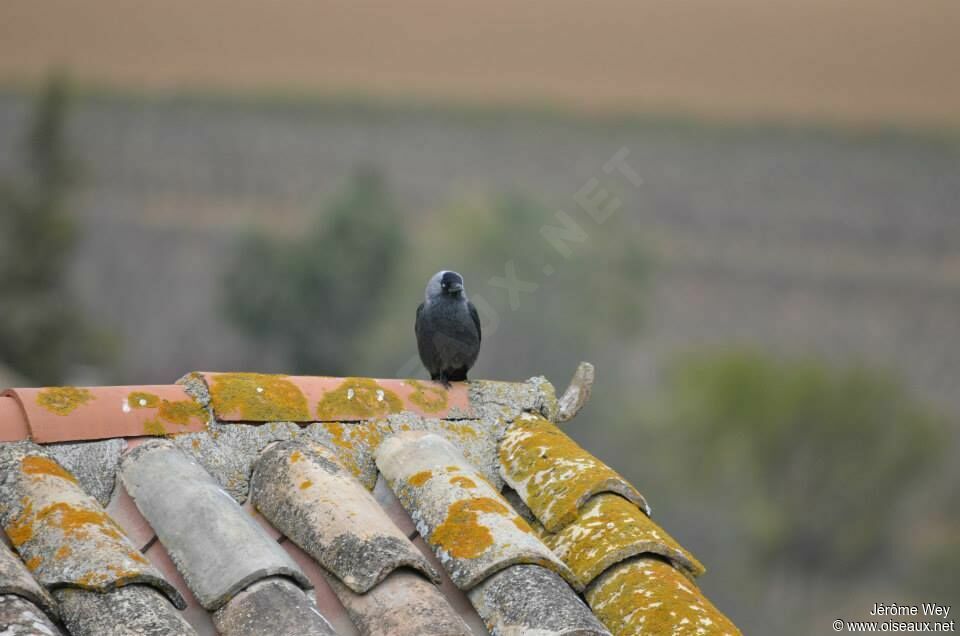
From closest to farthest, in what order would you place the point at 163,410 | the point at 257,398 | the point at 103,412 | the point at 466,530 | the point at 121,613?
the point at 121,613
the point at 466,530
the point at 103,412
the point at 163,410
the point at 257,398

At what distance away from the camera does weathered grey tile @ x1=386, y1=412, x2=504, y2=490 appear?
4035 mm

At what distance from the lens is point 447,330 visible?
644 cm

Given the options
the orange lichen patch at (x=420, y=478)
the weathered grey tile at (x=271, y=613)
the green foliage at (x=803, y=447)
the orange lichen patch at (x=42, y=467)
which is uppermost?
the orange lichen patch at (x=42, y=467)

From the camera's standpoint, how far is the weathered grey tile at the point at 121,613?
2709mm

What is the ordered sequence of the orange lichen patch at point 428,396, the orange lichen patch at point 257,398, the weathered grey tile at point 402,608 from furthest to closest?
the orange lichen patch at point 428,396, the orange lichen patch at point 257,398, the weathered grey tile at point 402,608

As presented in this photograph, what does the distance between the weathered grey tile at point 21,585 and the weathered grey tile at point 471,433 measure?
1.44m

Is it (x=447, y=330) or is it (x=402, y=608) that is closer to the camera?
(x=402, y=608)

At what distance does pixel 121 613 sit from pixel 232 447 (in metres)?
0.95

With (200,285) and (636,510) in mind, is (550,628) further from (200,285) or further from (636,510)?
(200,285)

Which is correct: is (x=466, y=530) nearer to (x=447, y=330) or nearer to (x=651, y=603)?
(x=651, y=603)

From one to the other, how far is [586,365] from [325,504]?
143 cm

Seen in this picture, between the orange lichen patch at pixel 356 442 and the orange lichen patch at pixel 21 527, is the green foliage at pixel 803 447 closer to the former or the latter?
the orange lichen patch at pixel 356 442

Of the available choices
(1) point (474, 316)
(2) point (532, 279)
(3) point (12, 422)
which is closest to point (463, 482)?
(3) point (12, 422)

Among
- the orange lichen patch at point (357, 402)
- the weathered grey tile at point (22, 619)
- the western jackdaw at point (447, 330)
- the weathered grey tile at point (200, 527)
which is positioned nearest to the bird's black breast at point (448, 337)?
the western jackdaw at point (447, 330)
